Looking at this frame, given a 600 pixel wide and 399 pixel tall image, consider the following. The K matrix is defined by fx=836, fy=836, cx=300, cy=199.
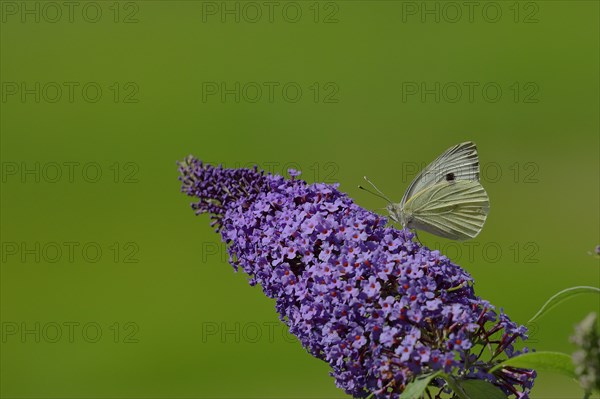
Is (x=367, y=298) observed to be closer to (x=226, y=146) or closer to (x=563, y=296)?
(x=563, y=296)

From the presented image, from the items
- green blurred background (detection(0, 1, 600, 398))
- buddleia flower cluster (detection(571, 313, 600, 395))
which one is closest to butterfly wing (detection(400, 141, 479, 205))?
buddleia flower cluster (detection(571, 313, 600, 395))

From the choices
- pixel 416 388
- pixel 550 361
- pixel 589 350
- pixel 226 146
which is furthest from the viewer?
pixel 226 146

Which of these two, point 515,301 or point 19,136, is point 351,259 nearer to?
point 515,301

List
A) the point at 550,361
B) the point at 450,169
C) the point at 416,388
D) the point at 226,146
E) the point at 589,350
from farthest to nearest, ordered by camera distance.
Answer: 1. the point at 226,146
2. the point at 450,169
3. the point at 416,388
4. the point at 550,361
5. the point at 589,350

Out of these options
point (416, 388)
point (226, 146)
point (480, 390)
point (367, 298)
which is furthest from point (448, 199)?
point (226, 146)

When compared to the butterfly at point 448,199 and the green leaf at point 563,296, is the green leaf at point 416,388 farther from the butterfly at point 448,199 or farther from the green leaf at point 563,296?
the butterfly at point 448,199

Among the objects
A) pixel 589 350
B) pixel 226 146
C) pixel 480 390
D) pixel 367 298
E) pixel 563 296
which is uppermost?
pixel 226 146

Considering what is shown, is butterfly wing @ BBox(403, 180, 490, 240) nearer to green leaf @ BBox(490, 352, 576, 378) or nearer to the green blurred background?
green leaf @ BBox(490, 352, 576, 378)
